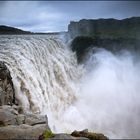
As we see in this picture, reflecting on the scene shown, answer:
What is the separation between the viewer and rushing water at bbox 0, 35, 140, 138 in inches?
835

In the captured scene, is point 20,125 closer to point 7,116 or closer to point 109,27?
point 7,116

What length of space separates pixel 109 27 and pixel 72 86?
1466 inches

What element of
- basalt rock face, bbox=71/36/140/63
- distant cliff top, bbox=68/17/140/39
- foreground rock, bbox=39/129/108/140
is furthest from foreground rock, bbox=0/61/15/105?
distant cliff top, bbox=68/17/140/39

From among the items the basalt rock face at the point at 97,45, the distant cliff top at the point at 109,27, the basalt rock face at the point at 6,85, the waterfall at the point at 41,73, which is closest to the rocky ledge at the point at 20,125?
the basalt rock face at the point at 6,85

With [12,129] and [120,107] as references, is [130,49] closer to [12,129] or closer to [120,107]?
[120,107]

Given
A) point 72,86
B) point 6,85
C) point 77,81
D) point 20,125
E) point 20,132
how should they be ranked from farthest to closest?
point 77,81
point 72,86
point 6,85
point 20,125
point 20,132

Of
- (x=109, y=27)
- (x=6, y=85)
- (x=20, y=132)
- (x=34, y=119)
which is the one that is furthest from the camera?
(x=109, y=27)

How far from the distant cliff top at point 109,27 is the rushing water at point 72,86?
20.8 m

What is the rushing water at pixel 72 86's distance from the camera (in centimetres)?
2122

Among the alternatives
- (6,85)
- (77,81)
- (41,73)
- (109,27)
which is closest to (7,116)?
(6,85)

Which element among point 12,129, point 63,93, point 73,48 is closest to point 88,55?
point 73,48

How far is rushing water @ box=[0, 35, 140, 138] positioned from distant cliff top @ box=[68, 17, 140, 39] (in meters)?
20.8

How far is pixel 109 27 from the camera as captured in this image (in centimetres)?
6438

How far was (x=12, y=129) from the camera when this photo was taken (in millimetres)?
12477
